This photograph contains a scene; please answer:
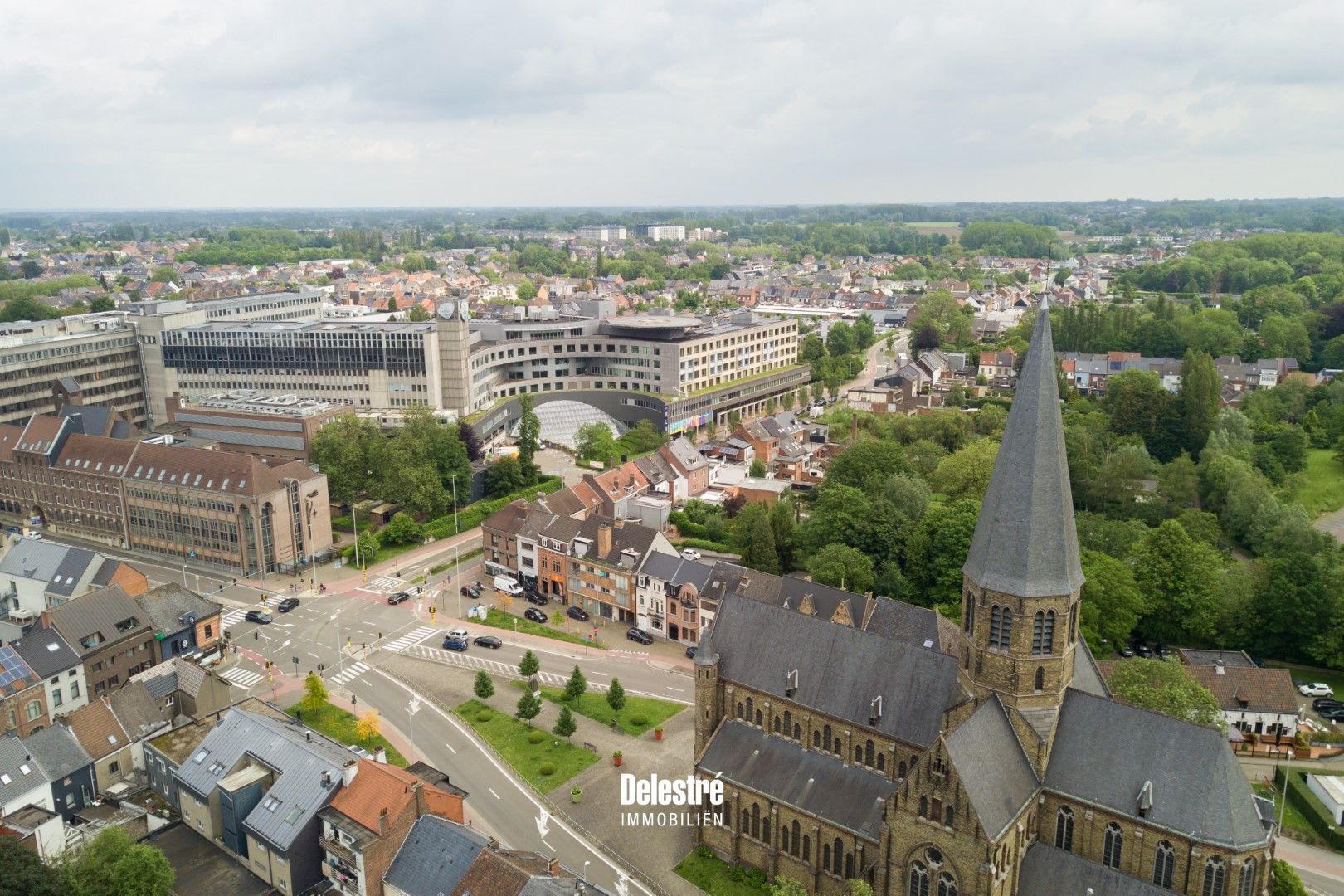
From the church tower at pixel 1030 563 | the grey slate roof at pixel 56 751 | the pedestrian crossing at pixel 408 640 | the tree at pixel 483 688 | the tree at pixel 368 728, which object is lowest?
the pedestrian crossing at pixel 408 640

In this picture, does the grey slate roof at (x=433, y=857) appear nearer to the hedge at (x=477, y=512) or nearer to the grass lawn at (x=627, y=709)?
the grass lawn at (x=627, y=709)

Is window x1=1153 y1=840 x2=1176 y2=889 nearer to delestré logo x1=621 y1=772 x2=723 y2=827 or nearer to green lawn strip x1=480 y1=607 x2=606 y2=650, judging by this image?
delestré logo x1=621 y1=772 x2=723 y2=827

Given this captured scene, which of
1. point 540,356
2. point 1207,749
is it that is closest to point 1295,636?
point 1207,749

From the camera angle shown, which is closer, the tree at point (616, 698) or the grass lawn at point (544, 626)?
the tree at point (616, 698)

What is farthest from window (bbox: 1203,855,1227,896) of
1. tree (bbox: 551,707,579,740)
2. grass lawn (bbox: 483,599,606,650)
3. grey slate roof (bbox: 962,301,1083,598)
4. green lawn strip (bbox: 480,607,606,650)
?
grass lawn (bbox: 483,599,606,650)

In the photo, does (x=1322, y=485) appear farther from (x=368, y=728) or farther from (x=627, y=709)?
(x=368, y=728)

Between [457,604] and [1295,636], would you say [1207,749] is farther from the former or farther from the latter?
[457,604]

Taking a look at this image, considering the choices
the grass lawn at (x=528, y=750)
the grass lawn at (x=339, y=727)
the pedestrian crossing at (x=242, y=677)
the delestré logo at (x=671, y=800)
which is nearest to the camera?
the delestré logo at (x=671, y=800)

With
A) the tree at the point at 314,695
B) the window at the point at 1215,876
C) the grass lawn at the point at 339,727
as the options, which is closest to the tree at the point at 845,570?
the grass lawn at the point at 339,727
